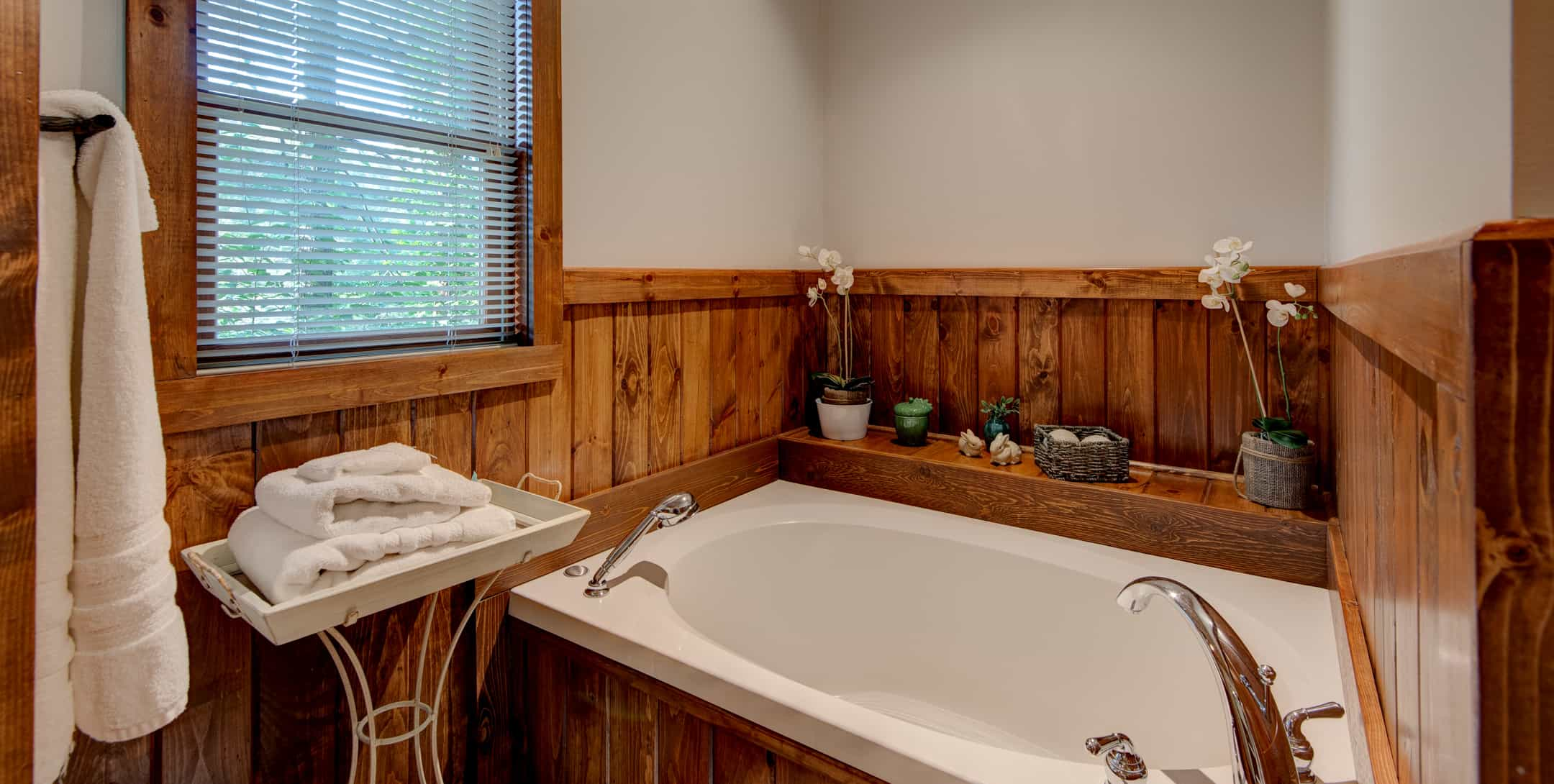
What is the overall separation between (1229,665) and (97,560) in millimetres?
1272

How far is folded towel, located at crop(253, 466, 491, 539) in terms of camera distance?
1034 mm

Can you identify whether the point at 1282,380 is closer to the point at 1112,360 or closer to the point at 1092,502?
the point at 1112,360

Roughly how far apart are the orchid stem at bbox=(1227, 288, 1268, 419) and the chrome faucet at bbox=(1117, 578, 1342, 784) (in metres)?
0.99

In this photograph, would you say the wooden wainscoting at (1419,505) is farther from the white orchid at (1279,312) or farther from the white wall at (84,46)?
the white wall at (84,46)

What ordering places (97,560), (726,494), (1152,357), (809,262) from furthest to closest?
(809,262) < (726,494) < (1152,357) < (97,560)

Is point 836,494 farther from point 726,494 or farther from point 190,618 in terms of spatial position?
point 190,618

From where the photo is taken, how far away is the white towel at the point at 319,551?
38.8 inches

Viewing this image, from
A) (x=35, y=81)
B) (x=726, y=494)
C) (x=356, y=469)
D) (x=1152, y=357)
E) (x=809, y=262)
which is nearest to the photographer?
(x=35, y=81)

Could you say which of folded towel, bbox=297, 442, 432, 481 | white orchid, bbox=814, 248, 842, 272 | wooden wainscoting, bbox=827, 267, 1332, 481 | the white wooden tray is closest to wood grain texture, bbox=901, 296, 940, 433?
wooden wainscoting, bbox=827, 267, 1332, 481

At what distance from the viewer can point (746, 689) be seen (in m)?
1.22

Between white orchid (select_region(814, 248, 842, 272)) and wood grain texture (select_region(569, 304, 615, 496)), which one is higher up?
white orchid (select_region(814, 248, 842, 272))

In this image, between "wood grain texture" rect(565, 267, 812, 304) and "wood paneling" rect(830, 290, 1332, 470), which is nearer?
"wood grain texture" rect(565, 267, 812, 304)

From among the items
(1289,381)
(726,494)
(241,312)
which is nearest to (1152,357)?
(1289,381)

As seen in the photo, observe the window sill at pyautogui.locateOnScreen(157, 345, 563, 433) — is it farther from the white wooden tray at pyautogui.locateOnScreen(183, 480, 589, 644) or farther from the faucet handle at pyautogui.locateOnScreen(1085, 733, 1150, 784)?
the faucet handle at pyautogui.locateOnScreen(1085, 733, 1150, 784)
